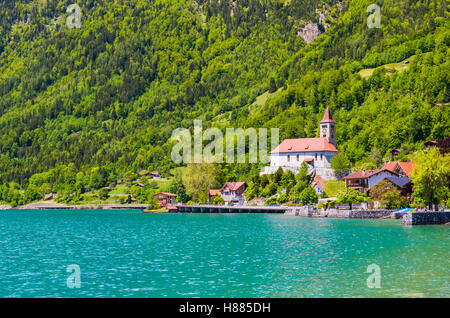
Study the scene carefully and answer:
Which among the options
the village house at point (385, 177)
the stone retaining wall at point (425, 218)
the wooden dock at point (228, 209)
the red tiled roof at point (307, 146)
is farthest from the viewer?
the red tiled roof at point (307, 146)

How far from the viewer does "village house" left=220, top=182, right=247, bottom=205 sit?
17588 cm

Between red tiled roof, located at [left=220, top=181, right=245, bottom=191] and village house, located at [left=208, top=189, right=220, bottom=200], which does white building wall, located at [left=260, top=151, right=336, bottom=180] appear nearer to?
red tiled roof, located at [left=220, top=181, right=245, bottom=191]

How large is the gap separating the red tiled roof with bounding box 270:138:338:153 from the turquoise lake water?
85.4m

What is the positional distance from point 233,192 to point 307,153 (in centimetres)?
2661

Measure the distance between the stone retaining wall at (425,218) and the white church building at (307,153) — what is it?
66.0 m

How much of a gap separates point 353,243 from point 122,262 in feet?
91.6

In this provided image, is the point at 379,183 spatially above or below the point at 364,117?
below

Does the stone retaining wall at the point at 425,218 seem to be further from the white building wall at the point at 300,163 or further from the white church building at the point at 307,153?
the white church building at the point at 307,153

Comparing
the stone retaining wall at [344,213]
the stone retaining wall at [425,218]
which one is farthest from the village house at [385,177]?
the stone retaining wall at [425,218]

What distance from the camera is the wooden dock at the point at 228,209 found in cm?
14352

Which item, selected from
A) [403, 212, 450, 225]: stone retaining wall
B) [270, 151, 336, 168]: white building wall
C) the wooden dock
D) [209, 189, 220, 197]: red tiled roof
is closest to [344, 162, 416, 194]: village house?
the wooden dock
